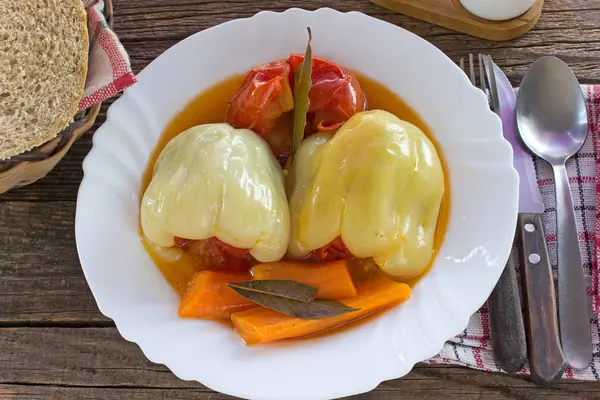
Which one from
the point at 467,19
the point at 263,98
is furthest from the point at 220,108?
the point at 467,19

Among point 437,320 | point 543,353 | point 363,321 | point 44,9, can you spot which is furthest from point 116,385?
point 543,353

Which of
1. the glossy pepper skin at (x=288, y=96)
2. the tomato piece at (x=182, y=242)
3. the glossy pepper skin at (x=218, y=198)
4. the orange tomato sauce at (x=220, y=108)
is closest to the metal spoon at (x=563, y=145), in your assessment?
the orange tomato sauce at (x=220, y=108)

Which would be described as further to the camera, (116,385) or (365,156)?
(116,385)

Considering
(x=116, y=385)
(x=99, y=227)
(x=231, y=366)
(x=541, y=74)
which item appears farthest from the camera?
(x=541, y=74)

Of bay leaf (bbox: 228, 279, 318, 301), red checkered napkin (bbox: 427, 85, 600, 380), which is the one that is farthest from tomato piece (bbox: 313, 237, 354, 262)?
red checkered napkin (bbox: 427, 85, 600, 380)

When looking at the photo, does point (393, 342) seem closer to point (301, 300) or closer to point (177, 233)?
point (301, 300)

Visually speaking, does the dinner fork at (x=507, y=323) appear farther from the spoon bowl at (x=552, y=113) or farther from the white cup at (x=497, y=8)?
the white cup at (x=497, y=8)
